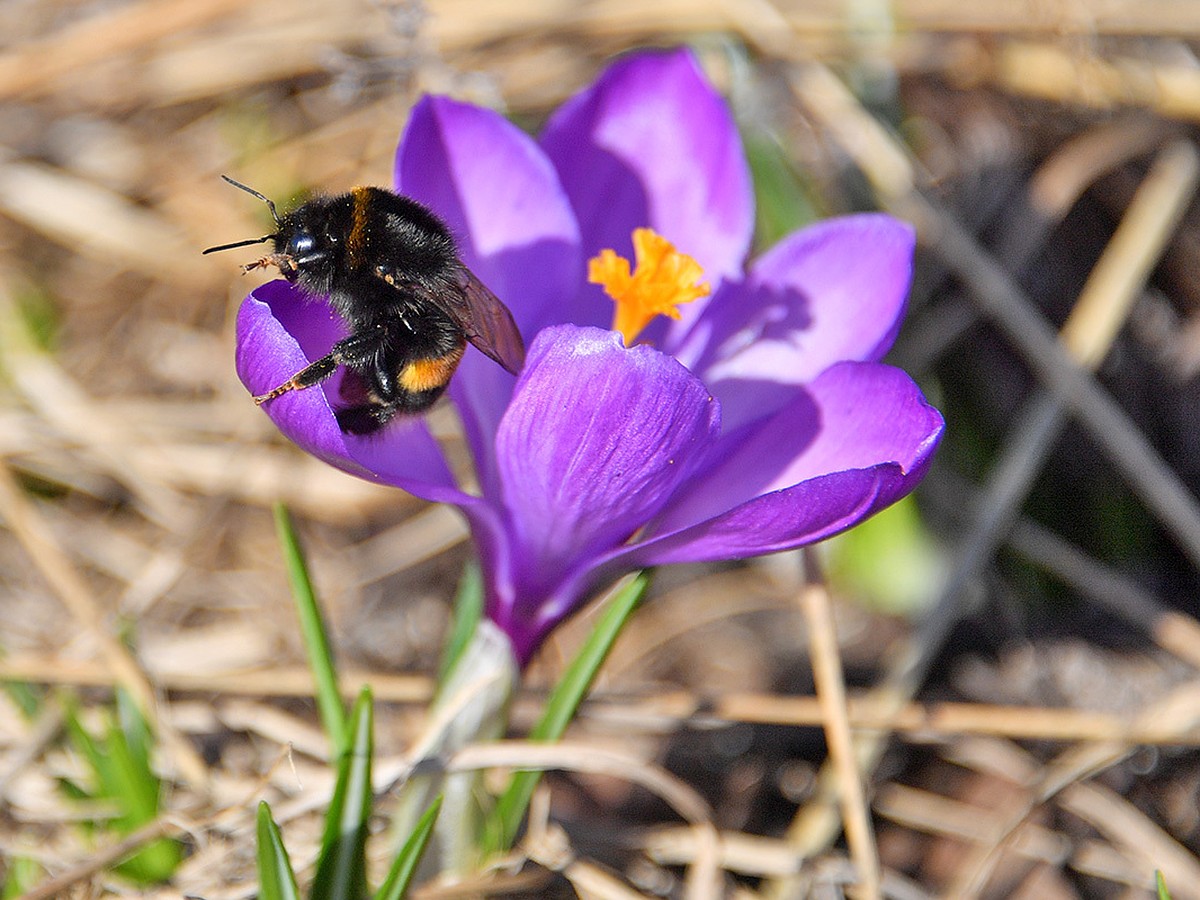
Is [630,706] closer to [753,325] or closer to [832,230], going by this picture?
[753,325]

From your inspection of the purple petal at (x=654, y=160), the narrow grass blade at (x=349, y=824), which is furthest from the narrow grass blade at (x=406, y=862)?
the purple petal at (x=654, y=160)

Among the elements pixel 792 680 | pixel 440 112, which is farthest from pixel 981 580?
pixel 440 112

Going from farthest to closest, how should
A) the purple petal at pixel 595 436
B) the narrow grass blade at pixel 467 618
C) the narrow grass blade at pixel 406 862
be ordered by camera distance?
1. the narrow grass blade at pixel 467 618
2. the narrow grass blade at pixel 406 862
3. the purple petal at pixel 595 436

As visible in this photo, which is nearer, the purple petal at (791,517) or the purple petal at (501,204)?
the purple petal at (791,517)

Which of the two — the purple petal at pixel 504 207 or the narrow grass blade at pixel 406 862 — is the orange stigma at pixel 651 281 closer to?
the purple petal at pixel 504 207

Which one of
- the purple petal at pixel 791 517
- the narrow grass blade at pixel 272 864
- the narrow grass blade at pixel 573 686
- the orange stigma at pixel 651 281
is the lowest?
the narrow grass blade at pixel 272 864
